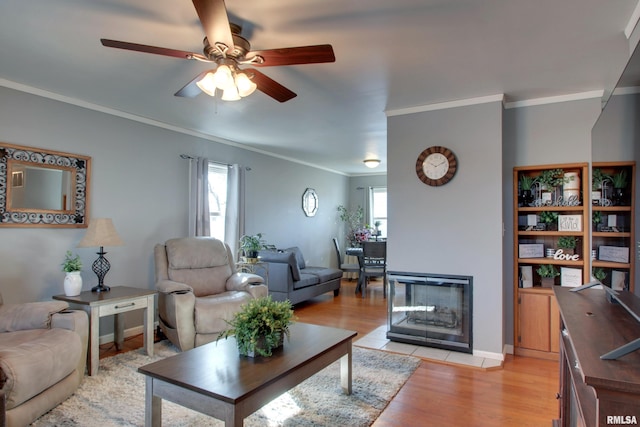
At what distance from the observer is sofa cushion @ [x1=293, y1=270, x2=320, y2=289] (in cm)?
532

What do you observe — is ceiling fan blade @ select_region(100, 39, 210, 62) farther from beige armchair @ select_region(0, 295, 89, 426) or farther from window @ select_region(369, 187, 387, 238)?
window @ select_region(369, 187, 387, 238)

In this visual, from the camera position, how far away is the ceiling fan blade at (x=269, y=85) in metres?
2.28

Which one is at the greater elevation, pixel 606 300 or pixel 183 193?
pixel 183 193

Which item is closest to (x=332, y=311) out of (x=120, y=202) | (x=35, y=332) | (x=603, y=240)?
(x=120, y=202)

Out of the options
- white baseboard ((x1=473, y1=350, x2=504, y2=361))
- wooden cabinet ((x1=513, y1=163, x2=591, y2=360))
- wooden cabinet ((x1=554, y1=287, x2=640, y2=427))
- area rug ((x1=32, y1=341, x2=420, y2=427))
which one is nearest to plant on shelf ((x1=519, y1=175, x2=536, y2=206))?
wooden cabinet ((x1=513, y1=163, x2=591, y2=360))

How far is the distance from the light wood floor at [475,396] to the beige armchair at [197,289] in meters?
0.69

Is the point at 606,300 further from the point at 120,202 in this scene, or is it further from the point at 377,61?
the point at 120,202

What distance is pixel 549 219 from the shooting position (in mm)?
3584

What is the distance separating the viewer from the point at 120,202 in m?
3.93

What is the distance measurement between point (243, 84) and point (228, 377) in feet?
5.29

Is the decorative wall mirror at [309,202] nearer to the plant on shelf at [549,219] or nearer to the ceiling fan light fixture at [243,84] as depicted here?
the plant on shelf at [549,219]

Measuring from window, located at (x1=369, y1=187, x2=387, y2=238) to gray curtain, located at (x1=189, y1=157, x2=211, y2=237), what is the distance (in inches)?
181

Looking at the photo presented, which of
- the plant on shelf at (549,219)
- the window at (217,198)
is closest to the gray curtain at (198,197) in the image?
the window at (217,198)

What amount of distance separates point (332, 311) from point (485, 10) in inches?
161
